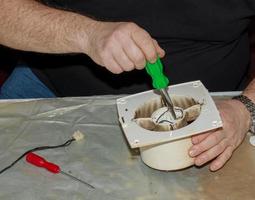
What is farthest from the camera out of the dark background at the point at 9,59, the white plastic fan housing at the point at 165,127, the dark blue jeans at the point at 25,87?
the dark background at the point at 9,59

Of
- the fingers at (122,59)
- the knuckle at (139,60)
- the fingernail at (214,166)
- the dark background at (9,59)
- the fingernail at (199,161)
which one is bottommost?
the dark background at (9,59)

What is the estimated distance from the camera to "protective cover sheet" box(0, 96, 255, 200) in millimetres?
769

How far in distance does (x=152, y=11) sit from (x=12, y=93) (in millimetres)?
403

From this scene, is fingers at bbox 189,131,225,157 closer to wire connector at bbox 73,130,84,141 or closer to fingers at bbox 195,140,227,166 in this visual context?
fingers at bbox 195,140,227,166

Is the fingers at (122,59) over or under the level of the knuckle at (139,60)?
under

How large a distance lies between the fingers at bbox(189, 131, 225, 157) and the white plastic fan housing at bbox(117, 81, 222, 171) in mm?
11

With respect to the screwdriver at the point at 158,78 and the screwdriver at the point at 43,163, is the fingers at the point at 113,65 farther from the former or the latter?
the screwdriver at the point at 43,163

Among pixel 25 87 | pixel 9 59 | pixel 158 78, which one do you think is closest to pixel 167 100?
pixel 158 78

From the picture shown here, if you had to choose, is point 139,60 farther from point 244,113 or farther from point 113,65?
point 244,113

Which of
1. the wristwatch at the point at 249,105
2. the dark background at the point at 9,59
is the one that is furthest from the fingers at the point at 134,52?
the dark background at the point at 9,59

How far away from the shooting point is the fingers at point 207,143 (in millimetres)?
767

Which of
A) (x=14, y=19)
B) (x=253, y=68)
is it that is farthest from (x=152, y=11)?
(x=253, y=68)

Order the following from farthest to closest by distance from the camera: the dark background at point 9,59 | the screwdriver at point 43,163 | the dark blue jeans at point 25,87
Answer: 1. the dark background at point 9,59
2. the dark blue jeans at point 25,87
3. the screwdriver at point 43,163

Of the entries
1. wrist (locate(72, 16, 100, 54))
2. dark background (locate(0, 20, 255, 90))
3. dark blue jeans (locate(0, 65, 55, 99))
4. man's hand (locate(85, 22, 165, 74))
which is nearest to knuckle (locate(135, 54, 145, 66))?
man's hand (locate(85, 22, 165, 74))
